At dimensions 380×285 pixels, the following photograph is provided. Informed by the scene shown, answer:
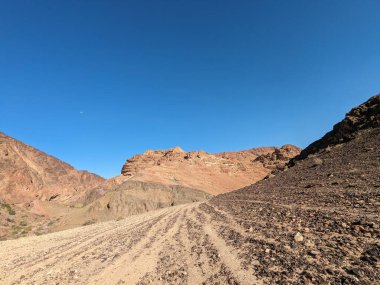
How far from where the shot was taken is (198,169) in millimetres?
80812

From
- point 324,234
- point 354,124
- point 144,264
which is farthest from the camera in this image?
point 354,124

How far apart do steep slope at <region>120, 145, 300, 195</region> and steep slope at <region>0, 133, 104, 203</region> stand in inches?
704

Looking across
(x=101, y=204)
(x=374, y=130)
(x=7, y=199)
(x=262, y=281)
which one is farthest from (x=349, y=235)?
(x=7, y=199)

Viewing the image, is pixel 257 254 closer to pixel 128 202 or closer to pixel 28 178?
pixel 128 202

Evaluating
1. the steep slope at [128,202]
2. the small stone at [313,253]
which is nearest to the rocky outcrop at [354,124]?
the small stone at [313,253]

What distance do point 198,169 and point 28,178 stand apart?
134 feet

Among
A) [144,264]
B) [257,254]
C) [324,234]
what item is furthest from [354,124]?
[144,264]

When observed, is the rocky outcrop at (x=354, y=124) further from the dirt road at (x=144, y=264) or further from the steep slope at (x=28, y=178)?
the steep slope at (x=28, y=178)

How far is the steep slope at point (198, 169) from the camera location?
65.3m

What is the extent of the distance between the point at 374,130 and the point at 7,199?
176 ft

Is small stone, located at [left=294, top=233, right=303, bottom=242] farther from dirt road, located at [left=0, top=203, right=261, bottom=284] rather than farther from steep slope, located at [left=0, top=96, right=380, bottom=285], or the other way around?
dirt road, located at [left=0, top=203, right=261, bottom=284]

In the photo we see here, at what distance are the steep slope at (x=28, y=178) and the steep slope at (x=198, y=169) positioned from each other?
17878mm

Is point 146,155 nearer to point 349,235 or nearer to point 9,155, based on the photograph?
point 9,155

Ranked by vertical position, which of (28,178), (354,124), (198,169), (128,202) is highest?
(28,178)
